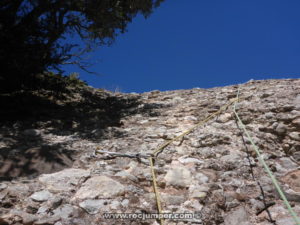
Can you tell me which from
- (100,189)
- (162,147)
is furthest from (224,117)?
(100,189)

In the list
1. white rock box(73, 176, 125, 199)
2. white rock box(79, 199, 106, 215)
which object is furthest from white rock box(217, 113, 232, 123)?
white rock box(79, 199, 106, 215)

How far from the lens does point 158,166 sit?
277 centimetres

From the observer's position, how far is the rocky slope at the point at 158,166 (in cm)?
211

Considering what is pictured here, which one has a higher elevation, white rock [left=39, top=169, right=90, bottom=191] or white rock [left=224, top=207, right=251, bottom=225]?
white rock [left=39, top=169, right=90, bottom=191]

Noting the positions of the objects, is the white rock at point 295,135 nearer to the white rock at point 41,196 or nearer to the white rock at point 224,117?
the white rock at point 224,117

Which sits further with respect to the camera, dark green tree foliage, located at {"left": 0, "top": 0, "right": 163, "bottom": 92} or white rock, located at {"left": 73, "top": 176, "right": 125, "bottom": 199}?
dark green tree foliage, located at {"left": 0, "top": 0, "right": 163, "bottom": 92}

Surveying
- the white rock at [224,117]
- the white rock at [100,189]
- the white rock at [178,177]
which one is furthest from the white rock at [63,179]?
the white rock at [224,117]

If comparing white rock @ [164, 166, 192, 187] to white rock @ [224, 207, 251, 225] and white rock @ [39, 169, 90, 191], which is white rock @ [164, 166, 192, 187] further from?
white rock @ [39, 169, 90, 191]

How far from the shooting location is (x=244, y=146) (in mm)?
3029

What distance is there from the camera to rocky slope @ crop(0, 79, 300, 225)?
2109mm

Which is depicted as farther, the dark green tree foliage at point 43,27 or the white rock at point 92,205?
the dark green tree foliage at point 43,27

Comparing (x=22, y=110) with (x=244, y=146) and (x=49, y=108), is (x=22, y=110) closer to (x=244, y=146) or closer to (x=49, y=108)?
(x=49, y=108)

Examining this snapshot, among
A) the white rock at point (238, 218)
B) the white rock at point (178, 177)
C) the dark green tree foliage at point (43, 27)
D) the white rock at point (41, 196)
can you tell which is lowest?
the white rock at point (238, 218)

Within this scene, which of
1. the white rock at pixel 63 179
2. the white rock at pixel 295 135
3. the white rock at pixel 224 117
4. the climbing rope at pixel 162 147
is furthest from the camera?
the white rock at pixel 224 117
